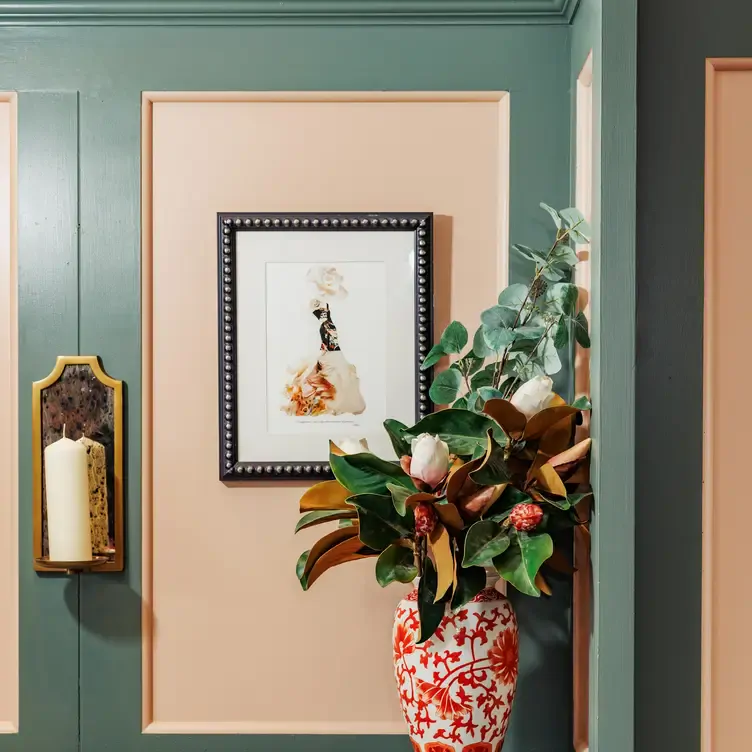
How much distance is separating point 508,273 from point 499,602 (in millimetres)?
566

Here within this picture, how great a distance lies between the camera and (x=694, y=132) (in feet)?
3.88

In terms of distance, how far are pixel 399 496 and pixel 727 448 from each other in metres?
0.52

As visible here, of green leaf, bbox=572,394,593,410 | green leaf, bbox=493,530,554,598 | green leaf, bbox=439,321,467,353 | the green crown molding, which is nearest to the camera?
green leaf, bbox=493,530,554,598

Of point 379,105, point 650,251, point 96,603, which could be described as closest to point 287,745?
point 96,603

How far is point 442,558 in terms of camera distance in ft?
3.39

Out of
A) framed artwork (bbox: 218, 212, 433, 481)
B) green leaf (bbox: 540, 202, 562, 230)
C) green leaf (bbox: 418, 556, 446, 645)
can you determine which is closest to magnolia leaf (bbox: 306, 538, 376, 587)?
green leaf (bbox: 418, 556, 446, 645)

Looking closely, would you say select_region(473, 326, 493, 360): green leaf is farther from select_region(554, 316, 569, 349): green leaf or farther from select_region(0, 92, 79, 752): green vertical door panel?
select_region(0, 92, 79, 752): green vertical door panel

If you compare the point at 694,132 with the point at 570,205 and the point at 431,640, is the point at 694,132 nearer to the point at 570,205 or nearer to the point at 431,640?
the point at 570,205

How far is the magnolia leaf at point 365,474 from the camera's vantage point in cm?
111

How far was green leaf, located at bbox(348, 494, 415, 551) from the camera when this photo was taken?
106 centimetres

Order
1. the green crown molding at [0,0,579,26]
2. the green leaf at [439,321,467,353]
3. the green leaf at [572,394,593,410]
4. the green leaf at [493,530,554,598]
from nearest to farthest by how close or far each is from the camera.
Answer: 1. the green leaf at [493,530,554,598]
2. the green leaf at [572,394,593,410]
3. the green leaf at [439,321,467,353]
4. the green crown molding at [0,0,579,26]

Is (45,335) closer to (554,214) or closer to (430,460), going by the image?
(430,460)

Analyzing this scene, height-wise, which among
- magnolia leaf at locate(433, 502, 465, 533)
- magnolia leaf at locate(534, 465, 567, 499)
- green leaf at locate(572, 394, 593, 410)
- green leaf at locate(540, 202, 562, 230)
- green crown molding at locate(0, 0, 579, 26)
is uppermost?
green crown molding at locate(0, 0, 579, 26)

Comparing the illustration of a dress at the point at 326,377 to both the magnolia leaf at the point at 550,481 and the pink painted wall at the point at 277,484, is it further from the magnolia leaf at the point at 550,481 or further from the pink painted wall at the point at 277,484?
the magnolia leaf at the point at 550,481
